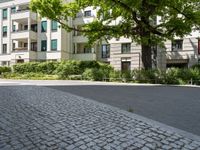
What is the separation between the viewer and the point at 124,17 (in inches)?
1136

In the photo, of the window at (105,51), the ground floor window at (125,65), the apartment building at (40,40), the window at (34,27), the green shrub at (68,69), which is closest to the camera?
the green shrub at (68,69)

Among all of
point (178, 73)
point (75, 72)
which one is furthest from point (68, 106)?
point (75, 72)

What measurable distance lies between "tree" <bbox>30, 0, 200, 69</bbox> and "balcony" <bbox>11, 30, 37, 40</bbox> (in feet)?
73.3

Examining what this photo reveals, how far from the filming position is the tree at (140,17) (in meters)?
25.8

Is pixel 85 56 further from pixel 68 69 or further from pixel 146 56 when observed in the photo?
pixel 146 56

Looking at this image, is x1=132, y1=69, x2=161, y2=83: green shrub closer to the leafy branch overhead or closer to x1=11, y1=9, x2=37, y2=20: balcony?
the leafy branch overhead

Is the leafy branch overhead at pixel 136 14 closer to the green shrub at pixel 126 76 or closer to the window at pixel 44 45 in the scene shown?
the green shrub at pixel 126 76

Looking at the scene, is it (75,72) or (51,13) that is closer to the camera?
(51,13)

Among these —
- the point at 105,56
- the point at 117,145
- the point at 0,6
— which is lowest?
the point at 117,145

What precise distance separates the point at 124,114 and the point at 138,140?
8.96 ft

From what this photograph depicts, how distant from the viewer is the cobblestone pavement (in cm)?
573

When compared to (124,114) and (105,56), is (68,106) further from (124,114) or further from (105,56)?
(105,56)

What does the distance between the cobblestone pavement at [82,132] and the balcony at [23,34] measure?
42984 millimetres

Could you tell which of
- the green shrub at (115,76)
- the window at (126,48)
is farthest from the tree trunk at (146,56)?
the window at (126,48)
